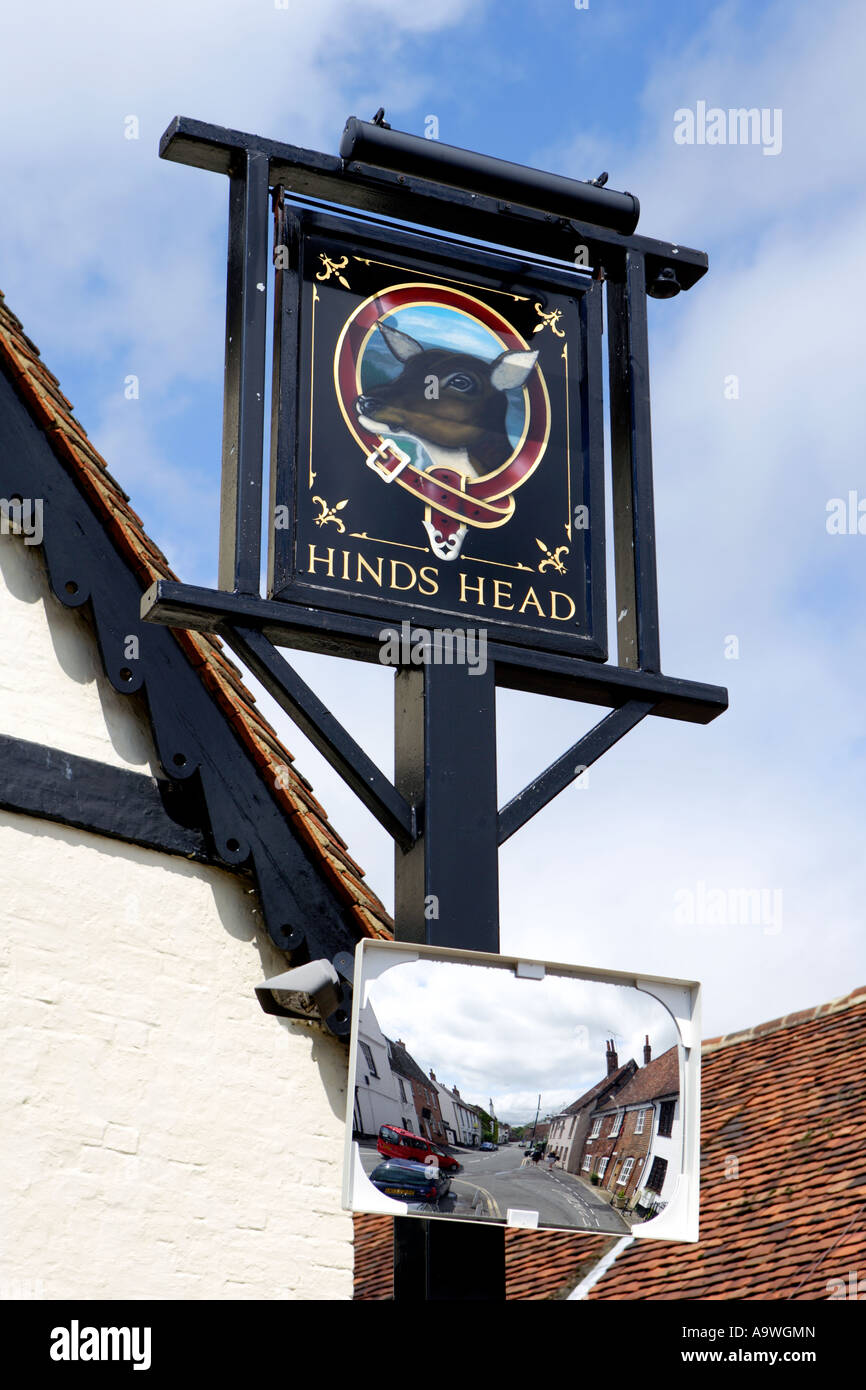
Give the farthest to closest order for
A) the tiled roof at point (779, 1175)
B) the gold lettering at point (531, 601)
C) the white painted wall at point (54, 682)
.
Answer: the tiled roof at point (779, 1175), the white painted wall at point (54, 682), the gold lettering at point (531, 601)

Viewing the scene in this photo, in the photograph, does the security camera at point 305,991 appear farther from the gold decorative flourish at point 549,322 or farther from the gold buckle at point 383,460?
the gold decorative flourish at point 549,322

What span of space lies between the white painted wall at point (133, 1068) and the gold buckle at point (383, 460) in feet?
4.95

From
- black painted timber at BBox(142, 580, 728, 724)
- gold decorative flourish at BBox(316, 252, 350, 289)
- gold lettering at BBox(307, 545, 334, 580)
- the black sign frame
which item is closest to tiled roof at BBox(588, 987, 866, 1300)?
the black sign frame

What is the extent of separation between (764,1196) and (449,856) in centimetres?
381

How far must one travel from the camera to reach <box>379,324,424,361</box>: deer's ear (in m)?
4.69

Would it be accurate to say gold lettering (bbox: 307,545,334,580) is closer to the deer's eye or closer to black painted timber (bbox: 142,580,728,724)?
black painted timber (bbox: 142,580,728,724)

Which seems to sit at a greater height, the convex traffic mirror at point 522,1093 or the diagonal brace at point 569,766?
the diagonal brace at point 569,766

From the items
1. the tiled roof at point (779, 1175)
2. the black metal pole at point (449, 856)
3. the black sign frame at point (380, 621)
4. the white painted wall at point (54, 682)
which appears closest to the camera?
the black metal pole at point (449, 856)

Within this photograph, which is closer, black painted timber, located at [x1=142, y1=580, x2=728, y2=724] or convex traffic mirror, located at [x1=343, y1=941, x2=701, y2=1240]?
convex traffic mirror, located at [x1=343, y1=941, x2=701, y2=1240]

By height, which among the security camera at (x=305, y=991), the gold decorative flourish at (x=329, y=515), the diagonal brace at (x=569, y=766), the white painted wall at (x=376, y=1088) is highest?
the gold decorative flourish at (x=329, y=515)

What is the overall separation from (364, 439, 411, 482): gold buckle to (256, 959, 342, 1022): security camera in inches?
49.7

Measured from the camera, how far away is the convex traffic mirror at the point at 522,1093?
12.2 ft

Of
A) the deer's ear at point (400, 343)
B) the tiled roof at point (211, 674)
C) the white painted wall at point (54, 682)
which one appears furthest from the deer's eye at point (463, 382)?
the white painted wall at point (54, 682)
